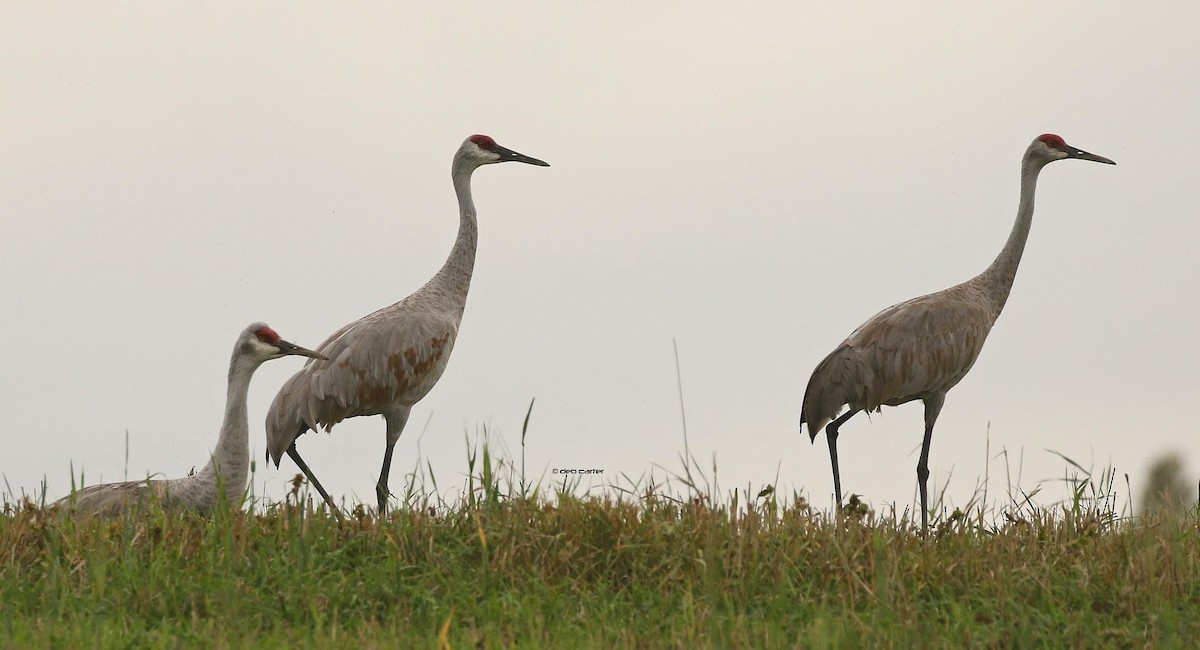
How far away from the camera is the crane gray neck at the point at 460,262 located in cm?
962

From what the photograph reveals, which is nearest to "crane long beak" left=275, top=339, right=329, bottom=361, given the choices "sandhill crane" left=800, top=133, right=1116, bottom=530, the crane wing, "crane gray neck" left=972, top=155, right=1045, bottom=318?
the crane wing

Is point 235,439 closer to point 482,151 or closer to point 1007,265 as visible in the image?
point 482,151

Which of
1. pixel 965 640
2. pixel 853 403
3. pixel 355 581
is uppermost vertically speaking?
pixel 853 403

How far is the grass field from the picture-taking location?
5.10 metres

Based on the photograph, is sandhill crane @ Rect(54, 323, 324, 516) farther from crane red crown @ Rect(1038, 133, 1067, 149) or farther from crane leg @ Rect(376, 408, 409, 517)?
crane red crown @ Rect(1038, 133, 1067, 149)

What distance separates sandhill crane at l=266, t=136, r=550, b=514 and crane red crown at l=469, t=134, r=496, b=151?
4.33 feet

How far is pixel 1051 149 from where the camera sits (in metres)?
10.3

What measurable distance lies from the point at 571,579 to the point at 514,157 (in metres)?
5.29

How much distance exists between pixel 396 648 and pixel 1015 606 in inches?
97.9

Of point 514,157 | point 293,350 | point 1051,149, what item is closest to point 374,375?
point 293,350

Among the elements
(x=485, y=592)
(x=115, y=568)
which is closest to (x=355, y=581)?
(x=485, y=592)

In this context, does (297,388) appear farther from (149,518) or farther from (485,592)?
(485,592)

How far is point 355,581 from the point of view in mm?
5566

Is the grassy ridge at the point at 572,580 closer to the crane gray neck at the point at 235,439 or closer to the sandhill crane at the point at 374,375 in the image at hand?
the crane gray neck at the point at 235,439
